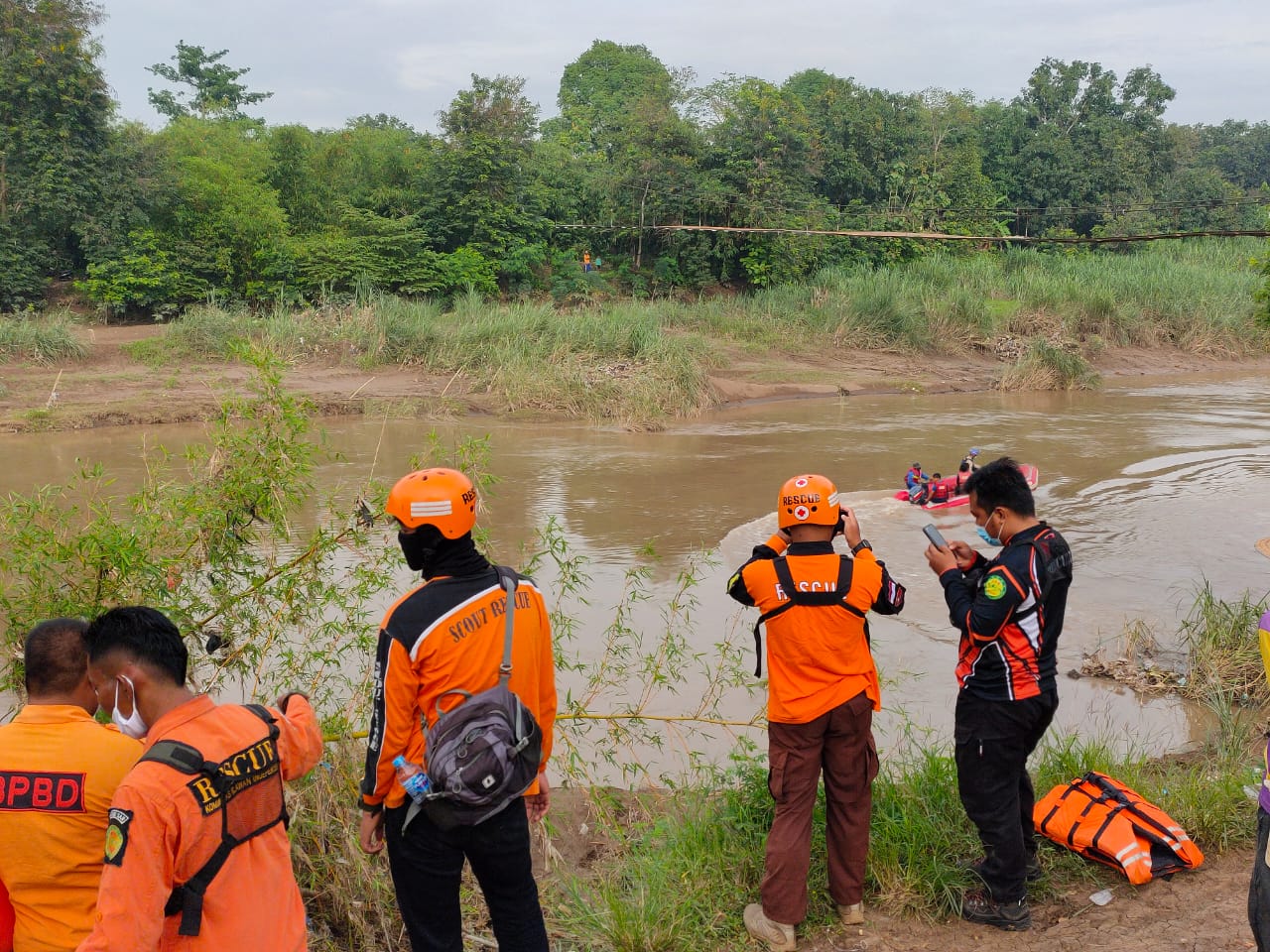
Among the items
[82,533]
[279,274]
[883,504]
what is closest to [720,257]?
[279,274]

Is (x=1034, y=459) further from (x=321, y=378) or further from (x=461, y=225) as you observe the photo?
(x=461, y=225)

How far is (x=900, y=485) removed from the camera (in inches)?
595

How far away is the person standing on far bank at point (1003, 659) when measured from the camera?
4.05 meters

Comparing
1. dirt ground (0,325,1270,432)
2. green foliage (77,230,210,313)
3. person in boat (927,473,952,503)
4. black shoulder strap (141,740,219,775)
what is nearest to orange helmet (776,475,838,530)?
black shoulder strap (141,740,219,775)

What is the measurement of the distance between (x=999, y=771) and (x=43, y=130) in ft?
89.4

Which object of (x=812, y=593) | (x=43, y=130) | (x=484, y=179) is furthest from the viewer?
(x=484, y=179)

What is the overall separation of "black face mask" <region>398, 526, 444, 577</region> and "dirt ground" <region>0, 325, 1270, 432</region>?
39.9 ft

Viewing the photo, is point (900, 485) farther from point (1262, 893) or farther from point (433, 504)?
point (433, 504)

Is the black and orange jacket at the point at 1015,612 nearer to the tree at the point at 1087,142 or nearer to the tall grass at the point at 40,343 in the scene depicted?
the tall grass at the point at 40,343

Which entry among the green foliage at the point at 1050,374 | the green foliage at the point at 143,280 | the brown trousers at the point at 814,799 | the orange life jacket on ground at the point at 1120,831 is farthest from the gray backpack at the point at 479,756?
the green foliage at the point at 143,280

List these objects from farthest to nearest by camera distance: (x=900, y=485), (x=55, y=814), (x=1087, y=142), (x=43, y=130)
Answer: (x=1087, y=142) < (x=43, y=130) < (x=900, y=485) < (x=55, y=814)

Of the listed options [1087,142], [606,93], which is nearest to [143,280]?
[606,93]

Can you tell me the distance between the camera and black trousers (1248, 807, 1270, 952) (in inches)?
111

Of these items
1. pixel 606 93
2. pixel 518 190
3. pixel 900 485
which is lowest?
pixel 900 485
